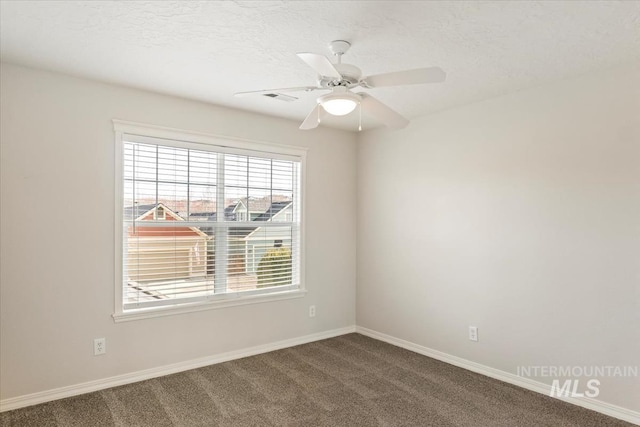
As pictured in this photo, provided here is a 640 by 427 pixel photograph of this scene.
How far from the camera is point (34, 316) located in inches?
117

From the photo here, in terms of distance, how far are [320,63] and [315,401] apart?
2411 mm

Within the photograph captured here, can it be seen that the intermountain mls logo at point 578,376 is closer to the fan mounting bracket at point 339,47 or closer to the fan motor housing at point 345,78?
Result: the fan motor housing at point 345,78

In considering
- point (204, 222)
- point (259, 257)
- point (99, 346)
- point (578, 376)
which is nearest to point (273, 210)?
point (259, 257)

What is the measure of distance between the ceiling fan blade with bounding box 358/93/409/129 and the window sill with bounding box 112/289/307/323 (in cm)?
234

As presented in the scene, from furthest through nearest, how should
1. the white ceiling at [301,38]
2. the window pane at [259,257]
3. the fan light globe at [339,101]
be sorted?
the window pane at [259,257] < the fan light globe at [339,101] < the white ceiling at [301,38]

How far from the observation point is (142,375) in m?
3.43

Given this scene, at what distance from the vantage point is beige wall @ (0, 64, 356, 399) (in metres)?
2.91

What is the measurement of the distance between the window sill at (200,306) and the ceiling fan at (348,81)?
2120mm

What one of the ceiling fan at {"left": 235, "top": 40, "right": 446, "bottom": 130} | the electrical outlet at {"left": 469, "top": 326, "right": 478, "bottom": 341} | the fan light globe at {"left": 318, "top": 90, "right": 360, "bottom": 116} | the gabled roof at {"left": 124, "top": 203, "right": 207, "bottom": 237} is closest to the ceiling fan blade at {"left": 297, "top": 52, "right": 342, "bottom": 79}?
the ceiling fan at {"left": 235, "top": 40, "right": 446, "bottom": 130}

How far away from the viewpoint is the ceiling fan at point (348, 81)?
78.7 inches

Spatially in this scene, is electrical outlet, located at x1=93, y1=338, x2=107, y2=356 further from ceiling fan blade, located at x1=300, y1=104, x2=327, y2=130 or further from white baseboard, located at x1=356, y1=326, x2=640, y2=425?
white baseboard, located at x1=356, y1=326, x2=640, y2=425

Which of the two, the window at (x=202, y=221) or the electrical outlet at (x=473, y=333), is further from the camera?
the electrical outlet at (x=473, y=333)

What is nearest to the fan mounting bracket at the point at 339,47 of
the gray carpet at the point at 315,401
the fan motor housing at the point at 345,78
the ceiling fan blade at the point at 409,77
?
the fan motor housing at the point at 345,78

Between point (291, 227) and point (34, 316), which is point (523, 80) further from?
point (34, 316)
